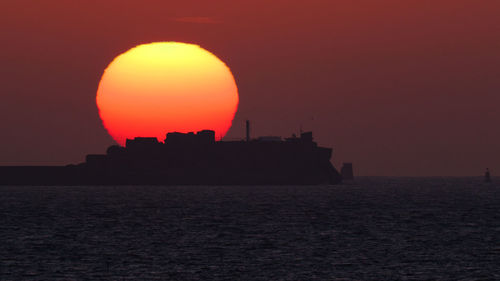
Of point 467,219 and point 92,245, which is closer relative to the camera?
point 92,245

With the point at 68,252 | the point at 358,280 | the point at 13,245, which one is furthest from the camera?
the point at 13,245

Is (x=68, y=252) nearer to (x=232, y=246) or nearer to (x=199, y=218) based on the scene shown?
(x=232, y=246)

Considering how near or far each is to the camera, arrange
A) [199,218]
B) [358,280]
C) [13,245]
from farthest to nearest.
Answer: [199,218] → [13,245] → [358,280]

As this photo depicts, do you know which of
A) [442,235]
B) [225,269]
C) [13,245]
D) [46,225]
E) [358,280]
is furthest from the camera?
[46,225]

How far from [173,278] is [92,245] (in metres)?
18.2

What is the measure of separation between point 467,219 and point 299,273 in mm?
48652

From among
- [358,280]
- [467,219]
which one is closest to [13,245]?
[358,280]

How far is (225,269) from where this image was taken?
166 ft

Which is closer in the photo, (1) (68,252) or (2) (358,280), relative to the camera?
(2) (358,280)

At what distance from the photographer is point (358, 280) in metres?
Result: 46.3

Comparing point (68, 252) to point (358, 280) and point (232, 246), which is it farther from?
point (358, 280)

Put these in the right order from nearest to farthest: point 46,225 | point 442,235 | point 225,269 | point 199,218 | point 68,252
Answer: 1. point 225,269
2. point 68,252
3. point 442,235
4. point 46,225
5. point 199,218

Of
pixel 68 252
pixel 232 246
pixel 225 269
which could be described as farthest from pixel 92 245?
pixel 225 269

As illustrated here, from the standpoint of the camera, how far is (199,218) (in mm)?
92875
